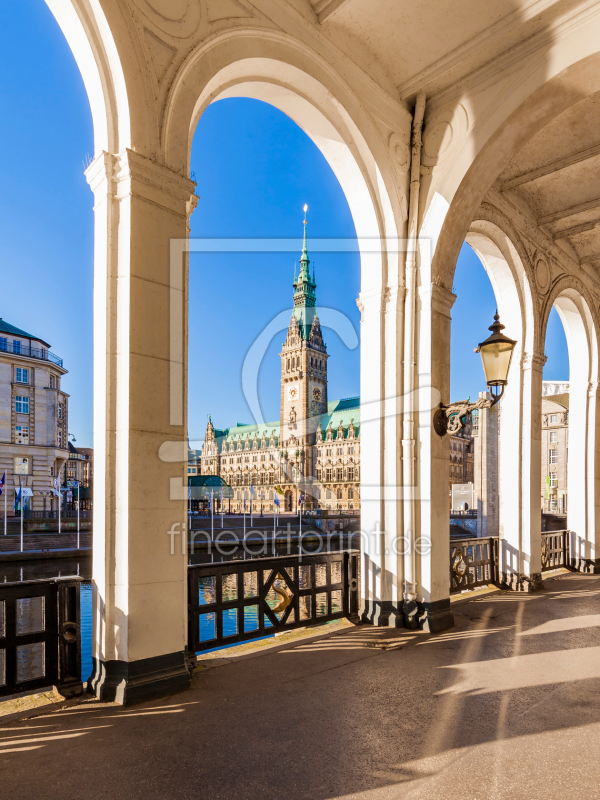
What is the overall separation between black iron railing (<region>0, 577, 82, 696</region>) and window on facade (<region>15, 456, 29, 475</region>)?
47808mm

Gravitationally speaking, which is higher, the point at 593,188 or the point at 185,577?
the point at 593,188

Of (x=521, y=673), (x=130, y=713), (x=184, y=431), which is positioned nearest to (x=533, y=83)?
(x=184, y=431)

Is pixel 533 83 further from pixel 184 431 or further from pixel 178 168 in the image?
pixel 184 431

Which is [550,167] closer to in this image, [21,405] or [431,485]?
[431,485]

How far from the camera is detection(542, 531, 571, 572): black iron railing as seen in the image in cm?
1020

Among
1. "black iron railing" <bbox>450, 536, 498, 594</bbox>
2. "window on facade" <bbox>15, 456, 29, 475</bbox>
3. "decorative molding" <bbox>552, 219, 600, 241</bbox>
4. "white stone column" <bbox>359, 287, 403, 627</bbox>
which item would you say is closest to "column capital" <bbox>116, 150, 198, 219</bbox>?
"white stone column" <bbox>359, 287, 403, 627</bbox>

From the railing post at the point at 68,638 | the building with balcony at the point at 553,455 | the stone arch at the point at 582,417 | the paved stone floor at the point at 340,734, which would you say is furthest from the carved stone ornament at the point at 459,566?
the building with balcony at the point at 553,455

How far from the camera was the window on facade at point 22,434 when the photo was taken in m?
46.9

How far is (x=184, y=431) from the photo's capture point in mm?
4164

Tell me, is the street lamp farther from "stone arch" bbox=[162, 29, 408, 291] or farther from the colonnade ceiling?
the colonnade ceiling

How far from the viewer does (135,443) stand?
3900 mm

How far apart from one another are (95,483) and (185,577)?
0.98 meters

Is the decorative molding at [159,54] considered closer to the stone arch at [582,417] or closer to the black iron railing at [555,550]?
the stone arch at [582,417]

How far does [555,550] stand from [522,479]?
2812 mm
